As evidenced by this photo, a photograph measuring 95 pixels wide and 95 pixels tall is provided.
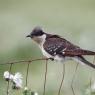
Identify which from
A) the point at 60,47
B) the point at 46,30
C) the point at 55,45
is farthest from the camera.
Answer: the point at 46,30

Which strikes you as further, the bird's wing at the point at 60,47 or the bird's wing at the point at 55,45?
the bird's wing at the point at 55,45

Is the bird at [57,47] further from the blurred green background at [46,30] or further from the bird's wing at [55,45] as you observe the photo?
the blurred green background at [46,30]

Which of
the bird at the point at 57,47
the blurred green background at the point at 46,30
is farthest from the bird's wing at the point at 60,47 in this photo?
the blurred green background at the point at 46,30

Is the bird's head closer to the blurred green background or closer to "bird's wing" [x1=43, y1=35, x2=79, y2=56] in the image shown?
"bird's wing" [x1=43, y1=35, x2=79, y2=56]

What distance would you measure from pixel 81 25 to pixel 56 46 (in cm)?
516

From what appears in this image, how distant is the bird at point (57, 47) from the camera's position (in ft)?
18.8

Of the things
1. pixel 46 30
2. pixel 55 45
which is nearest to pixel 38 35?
pixel 55 45

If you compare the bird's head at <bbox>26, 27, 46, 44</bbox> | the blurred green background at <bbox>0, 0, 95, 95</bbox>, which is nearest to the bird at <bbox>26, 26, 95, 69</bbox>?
the bird's head at <bbox>26, 27, 46, 44</bbox>

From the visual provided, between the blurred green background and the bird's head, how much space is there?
0.52m

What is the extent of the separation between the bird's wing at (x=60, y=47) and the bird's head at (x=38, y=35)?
5 cm

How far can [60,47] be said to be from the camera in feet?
19.4

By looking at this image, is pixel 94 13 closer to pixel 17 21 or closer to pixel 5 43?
pixel 17 21

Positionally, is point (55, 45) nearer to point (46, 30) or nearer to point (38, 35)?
point (38, 35)

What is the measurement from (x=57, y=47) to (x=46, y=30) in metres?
4.84
